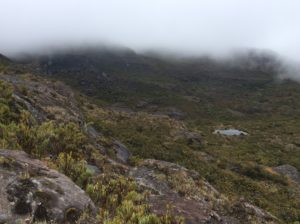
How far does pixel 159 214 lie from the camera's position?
10.4 meters

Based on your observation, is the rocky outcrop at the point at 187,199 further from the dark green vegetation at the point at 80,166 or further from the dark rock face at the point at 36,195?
the dark rock face at the point at 36,195

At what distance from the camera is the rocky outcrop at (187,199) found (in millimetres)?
11594

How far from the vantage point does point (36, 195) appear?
8.50 metres

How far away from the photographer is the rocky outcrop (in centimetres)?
1159

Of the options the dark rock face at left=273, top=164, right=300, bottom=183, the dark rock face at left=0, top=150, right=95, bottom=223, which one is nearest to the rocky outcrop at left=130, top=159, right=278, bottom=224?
the dark rock face at left=0, top=150, right=95, bottom=223

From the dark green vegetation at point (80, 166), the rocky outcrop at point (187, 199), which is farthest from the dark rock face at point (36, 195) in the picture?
the rocky outcrop at point (187, 199)

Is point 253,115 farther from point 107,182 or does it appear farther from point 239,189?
point 107,182

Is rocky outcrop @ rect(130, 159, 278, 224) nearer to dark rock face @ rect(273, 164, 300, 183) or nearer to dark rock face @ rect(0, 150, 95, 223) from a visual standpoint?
dark rock face @ rect(0, 150, 95, 223)

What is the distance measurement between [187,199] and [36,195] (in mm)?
6708

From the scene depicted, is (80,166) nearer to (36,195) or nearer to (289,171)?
(36,195)

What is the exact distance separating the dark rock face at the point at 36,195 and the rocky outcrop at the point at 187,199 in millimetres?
2694

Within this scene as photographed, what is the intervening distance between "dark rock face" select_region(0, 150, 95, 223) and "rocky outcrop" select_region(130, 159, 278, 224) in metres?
2.69

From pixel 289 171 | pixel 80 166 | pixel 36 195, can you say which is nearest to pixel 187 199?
pixel 80 166

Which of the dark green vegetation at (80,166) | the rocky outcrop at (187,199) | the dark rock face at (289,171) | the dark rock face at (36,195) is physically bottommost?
the dark rock face at (289,171)
